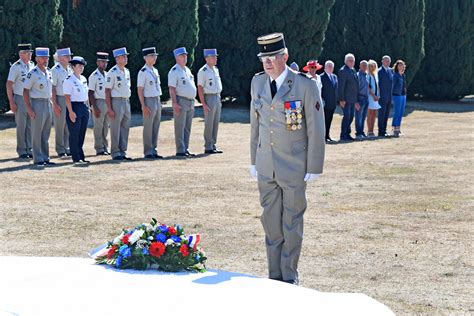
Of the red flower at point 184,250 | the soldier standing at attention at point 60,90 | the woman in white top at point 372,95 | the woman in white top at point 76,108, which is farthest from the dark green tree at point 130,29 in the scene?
the red flower at point 184,250

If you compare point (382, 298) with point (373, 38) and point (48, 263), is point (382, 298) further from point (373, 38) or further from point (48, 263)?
point (373, 38)

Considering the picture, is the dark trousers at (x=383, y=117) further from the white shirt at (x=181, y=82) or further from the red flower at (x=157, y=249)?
the red flower at (x=157, y=249)

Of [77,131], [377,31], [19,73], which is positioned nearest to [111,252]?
[77,131]

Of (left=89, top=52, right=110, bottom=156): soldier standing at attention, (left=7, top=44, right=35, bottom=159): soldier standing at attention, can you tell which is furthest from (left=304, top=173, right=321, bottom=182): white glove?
(left=89, top=52, right=110, bottom=156): soldier standing at attention

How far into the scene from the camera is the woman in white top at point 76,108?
17891 millimetres

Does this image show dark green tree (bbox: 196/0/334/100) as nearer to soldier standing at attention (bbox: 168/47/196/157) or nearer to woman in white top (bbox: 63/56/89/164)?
soldier standing at attention (bbox: 168/47/196/157)

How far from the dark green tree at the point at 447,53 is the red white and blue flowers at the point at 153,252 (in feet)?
108

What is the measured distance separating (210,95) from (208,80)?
0.32 m

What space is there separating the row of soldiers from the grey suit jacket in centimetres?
954

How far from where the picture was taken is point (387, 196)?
47.6 ft

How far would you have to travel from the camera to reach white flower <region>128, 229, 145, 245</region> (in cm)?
700

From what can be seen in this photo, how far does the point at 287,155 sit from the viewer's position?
8547mm

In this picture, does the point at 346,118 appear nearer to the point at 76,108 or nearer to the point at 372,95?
the point at 372,95

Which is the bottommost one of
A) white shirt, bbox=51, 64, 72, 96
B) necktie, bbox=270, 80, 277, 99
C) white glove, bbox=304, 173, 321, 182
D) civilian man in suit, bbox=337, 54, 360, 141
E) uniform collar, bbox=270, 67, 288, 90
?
civilian man in suit, bbox=337, 54, 360, 141
